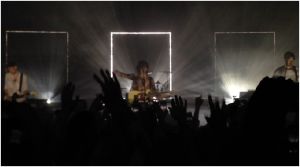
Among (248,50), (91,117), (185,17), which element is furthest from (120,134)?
(248,50)

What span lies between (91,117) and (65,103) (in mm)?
248

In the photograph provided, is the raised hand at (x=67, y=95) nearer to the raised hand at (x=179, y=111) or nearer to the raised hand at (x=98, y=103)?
the raised hand at (x=98, y=103)

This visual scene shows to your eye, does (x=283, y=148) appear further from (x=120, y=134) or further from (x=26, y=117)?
(x=26, y=117)

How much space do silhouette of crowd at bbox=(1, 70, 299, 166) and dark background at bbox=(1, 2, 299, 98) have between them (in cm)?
835

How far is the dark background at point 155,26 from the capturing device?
29.4ft

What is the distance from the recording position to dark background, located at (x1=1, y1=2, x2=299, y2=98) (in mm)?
8961

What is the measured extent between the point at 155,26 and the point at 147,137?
27.7 ft

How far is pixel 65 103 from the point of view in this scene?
2.85ft

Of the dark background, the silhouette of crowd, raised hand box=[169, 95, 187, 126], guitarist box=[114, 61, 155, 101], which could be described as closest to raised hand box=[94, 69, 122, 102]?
the silhouette of crowd

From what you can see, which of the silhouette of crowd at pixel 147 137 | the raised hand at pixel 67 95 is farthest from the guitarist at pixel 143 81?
the silhouette of crowd at pixel 147 137

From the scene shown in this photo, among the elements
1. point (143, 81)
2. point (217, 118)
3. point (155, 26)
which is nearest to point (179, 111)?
point (217, 118)

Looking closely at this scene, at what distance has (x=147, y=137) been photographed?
75cm

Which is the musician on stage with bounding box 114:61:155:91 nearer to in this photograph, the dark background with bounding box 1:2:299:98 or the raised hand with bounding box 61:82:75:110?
the dark background with bounding box 1:2:299:98

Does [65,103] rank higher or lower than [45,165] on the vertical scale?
higher
